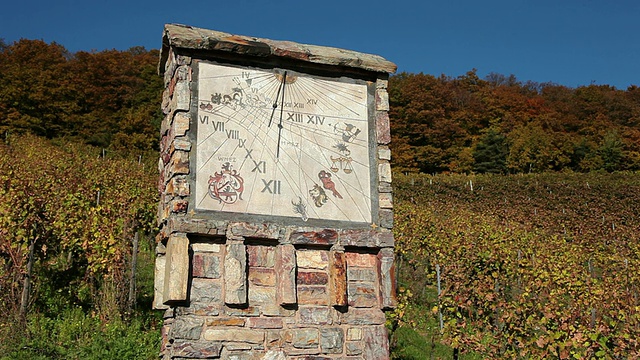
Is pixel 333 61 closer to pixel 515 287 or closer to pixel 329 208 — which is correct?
pixel 329 208

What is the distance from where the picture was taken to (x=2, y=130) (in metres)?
30.2

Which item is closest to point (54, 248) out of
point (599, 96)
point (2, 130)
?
point (2, 130)

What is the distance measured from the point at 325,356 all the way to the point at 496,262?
7213mm

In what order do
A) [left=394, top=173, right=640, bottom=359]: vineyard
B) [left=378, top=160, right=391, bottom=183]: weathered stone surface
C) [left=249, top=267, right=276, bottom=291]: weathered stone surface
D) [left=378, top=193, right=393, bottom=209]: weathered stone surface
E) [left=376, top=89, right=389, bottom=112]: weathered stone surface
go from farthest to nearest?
1. [left=394, top=173, right=640, bottom=359]: vineyard
2. [left=376, top=89, right=389, bottom=112]: weathered stone surface
3. [left=378, top=160, right=391, bottom=183]: weathered stone surface
4. [left=378, top=193, right=393, bottom=209]: weathered stone surface
5. [left=249, top=267, right=276, bottom=291]: weathered stone surface

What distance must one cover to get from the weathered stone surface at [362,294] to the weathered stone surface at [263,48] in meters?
2.09

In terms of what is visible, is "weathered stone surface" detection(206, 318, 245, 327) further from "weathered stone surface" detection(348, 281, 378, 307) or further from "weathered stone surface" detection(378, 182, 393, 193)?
"weathered stone surface" detection(378, 182, 393, 193)

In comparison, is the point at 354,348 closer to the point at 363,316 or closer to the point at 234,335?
the point at 363,316

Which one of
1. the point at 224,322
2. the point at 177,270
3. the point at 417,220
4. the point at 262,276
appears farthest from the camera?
the point at 417,220

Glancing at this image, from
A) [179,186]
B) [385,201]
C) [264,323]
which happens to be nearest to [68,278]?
[179,186]

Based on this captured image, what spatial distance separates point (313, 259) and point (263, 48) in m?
1.97

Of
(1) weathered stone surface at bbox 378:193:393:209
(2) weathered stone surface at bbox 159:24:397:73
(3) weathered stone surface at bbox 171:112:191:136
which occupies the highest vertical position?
(2) weathered stone surface at bbox 159:24:397:73

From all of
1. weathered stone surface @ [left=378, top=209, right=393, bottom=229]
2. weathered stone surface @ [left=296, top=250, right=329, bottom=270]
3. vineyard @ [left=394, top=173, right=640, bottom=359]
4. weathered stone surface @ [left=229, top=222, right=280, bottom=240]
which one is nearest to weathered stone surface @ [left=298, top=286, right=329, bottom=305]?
weathered stone surface @ [left=296, top=250, right=329, bottom=270]

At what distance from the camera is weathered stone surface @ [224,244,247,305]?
5379 mm

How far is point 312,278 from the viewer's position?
5.75 m
